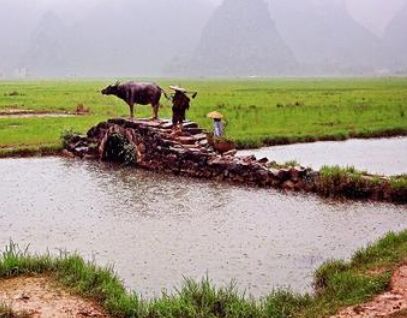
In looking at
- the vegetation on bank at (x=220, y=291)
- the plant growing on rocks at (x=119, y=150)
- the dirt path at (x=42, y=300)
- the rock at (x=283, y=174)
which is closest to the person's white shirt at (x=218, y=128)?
the plant growing on rocks at (x=119, y=150)

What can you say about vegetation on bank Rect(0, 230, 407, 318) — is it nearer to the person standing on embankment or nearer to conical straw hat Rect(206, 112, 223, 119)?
the person standing on embankment

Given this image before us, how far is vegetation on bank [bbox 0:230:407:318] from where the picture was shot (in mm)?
8164

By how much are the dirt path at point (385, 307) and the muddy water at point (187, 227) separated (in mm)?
1431

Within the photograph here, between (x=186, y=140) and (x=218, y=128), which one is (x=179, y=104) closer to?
(x=186, y=140)

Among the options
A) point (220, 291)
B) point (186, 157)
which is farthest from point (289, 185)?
point (220, 291)

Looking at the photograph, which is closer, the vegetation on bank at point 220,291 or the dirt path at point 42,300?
the vegetation on bank at point 220,291

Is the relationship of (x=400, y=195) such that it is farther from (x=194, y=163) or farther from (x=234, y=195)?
(x=194, y=163)

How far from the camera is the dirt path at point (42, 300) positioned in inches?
329

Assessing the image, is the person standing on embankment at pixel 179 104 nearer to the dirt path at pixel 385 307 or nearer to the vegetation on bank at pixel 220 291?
the vegetation on bank at pixel 220 291

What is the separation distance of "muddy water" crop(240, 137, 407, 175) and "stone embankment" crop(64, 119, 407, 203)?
326cm

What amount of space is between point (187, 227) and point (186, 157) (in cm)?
727

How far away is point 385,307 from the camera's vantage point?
26.3 ft

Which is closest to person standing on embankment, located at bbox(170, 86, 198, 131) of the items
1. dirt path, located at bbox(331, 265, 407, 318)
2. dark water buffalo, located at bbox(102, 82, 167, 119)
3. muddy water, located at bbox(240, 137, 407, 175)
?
dark water buffalo, located at bbox(102, 82, 167, 119)

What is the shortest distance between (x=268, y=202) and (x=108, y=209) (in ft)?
13.7
